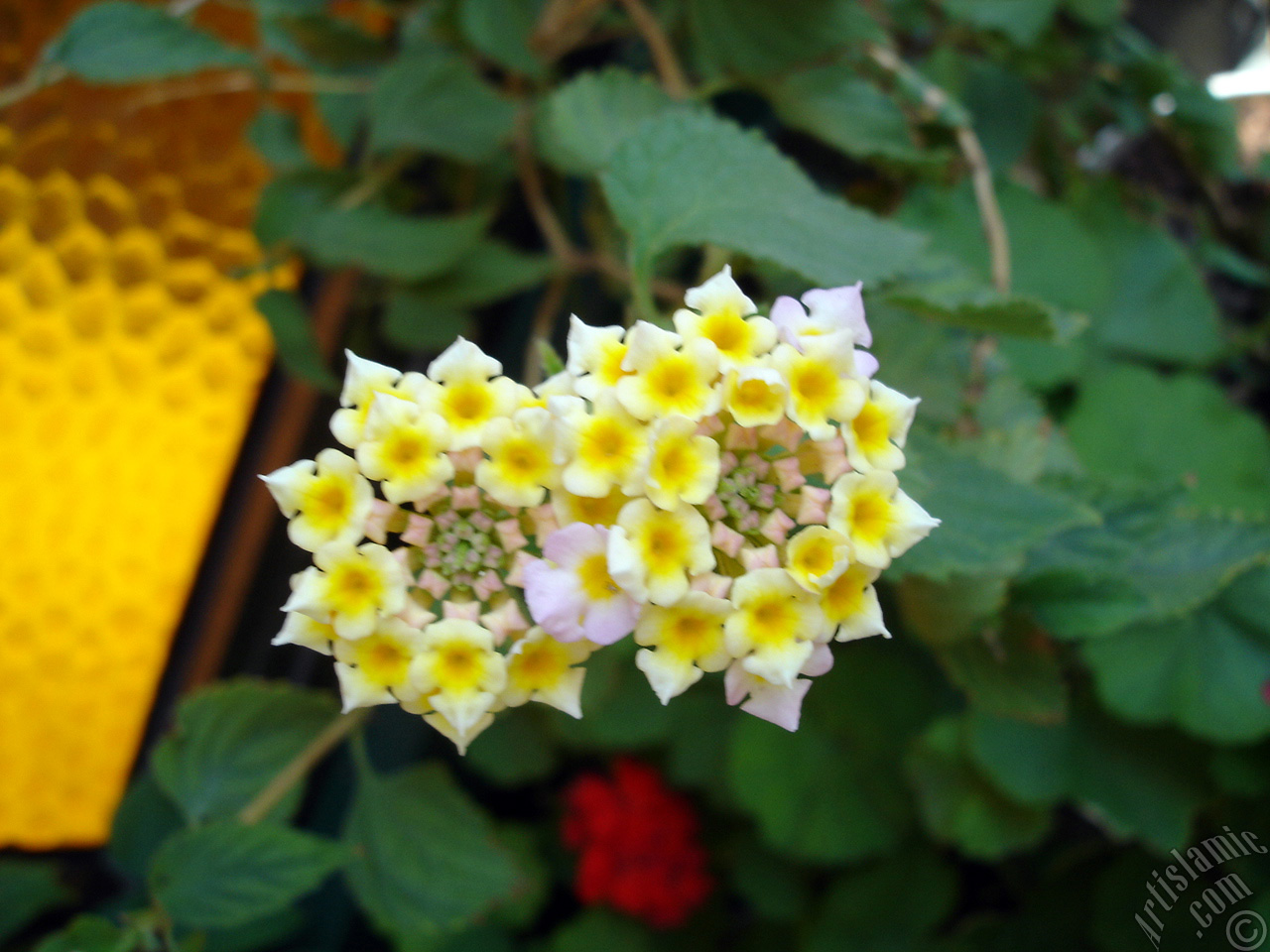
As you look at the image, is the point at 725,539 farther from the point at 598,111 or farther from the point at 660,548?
the point at 598,111

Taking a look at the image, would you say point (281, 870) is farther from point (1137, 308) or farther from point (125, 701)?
point (1137, 308)

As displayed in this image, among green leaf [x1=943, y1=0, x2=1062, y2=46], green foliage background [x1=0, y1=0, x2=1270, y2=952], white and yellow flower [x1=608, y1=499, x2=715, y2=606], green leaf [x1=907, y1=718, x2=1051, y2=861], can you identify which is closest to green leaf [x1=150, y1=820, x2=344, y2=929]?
green foliage background [x1=0, y1=0, x2=1270, y2=952]

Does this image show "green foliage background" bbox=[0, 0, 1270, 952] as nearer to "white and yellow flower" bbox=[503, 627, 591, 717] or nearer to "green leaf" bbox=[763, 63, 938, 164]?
"green leaf" bbox=[763, 63, 938, 164]

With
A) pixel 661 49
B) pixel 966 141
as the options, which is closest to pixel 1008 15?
pixel 966 141

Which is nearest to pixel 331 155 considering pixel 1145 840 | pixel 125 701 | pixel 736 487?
pixel 125 701

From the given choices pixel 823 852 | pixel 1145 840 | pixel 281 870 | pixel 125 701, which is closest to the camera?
pixel 281 870
